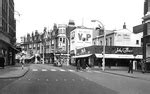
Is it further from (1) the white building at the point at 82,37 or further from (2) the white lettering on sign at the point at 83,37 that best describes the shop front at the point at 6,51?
(2) the white lettering on sign at the point at 83,37

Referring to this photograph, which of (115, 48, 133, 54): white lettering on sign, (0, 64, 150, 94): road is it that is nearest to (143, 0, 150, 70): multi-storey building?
(0, 64, 150, 94): road

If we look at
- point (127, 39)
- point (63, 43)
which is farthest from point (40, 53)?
point (127, 39)

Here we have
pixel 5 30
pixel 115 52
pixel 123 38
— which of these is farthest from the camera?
pixel 123 38

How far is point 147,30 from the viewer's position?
110 ft

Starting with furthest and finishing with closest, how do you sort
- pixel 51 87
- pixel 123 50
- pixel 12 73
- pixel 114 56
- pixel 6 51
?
pixel 123 50 → pixel 114 56 → pixel 6 51 → pixel 12 73 → pixel 51 87

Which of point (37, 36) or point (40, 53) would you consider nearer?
point (40, 53)

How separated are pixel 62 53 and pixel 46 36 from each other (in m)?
21.7

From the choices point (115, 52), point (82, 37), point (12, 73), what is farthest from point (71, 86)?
point (82, 37)

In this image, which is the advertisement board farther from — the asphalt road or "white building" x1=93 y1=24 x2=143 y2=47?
the asphalt road

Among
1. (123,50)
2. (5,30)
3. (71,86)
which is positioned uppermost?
(5,30)

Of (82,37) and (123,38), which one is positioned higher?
(82,37)

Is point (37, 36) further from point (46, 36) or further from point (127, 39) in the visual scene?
point (127, 39)

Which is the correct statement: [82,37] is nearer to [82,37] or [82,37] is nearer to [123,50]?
[82,37]

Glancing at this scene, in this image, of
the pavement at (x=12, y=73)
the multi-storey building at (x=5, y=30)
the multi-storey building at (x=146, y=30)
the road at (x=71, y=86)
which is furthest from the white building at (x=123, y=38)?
the road at (x=71, y=86)
